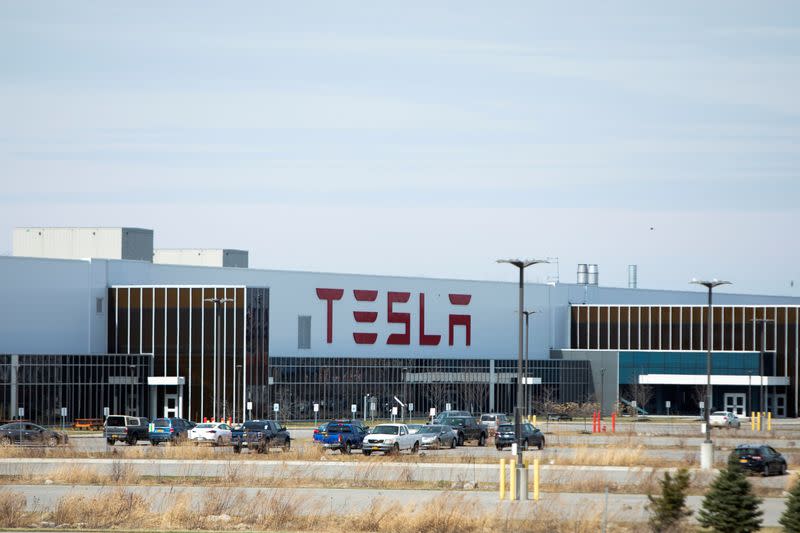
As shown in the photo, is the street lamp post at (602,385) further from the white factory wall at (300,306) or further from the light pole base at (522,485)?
the light pole base at (522,485)

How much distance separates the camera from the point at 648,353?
370 feet

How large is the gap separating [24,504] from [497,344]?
283ft

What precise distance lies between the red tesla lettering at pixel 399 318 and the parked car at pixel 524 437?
4326cm

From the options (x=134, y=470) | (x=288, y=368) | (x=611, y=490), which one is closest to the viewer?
(x=611, y=490)

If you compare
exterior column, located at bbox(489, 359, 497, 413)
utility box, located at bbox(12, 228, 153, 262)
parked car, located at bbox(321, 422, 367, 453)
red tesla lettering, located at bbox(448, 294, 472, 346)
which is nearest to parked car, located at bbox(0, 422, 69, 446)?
parked car, located at bbox(321, 422, 367, 453)

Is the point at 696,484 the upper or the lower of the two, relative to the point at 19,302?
lower

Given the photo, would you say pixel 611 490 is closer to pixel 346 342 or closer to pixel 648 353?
pixel 346 342

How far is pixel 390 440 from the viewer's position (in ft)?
185

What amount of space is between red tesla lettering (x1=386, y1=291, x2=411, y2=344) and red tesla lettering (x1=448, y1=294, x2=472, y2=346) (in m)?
5.19

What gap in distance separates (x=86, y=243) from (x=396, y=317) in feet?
84.9

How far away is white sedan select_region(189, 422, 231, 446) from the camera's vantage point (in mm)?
64200

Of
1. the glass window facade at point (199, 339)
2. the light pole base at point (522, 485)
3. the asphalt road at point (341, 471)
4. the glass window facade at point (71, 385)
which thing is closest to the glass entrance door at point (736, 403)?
the glass window facade at point (199, 339)

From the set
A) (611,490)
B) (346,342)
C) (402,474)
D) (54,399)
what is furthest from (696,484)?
(346,342)

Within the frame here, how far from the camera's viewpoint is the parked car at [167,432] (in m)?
Result: 65.6
